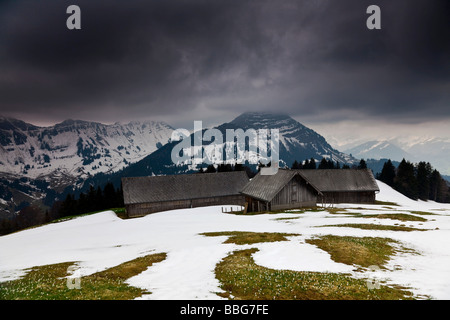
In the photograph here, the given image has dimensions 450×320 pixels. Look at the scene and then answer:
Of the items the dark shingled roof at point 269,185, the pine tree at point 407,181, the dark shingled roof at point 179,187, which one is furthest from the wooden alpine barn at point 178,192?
the pine tree at point 407,181

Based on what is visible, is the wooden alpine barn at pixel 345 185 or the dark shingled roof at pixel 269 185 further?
the wooden alpine barn at pixel 345 185

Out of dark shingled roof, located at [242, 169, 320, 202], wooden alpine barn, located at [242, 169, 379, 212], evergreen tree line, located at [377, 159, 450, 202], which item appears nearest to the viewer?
dark shingled roof, located at [242, 169, 320, 202]

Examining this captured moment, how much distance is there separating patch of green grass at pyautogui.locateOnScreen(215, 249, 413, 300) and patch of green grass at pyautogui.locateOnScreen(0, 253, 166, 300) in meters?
5.07

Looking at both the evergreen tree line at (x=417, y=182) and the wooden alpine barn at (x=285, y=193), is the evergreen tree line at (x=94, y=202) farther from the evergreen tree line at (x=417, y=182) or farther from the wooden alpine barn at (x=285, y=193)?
the evergreen tree line at (x=417, y=182)

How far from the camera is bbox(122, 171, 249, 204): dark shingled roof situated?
6494 cm

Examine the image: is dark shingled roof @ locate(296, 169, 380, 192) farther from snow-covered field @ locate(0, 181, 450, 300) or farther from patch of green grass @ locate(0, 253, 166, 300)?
patch of green grass @ locate(0, 253, 166, 300)

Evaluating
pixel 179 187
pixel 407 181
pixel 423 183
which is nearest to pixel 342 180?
pixel 179 187

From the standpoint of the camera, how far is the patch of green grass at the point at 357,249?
17.6 metres

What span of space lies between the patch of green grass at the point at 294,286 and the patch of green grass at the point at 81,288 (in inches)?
199

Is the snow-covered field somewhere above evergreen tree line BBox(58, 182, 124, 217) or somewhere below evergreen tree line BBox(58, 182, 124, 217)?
above

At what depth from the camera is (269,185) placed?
184ft

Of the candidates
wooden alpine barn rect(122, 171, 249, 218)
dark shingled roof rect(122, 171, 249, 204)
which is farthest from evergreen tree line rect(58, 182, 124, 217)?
wooden alpine barn rect(122, 171, 249, 218)

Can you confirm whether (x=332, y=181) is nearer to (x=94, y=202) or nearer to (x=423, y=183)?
(x=423, y=183)

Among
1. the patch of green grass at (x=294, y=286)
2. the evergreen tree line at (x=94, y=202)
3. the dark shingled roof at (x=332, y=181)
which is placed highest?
the dark shingled roof at (x=332, y=181)
